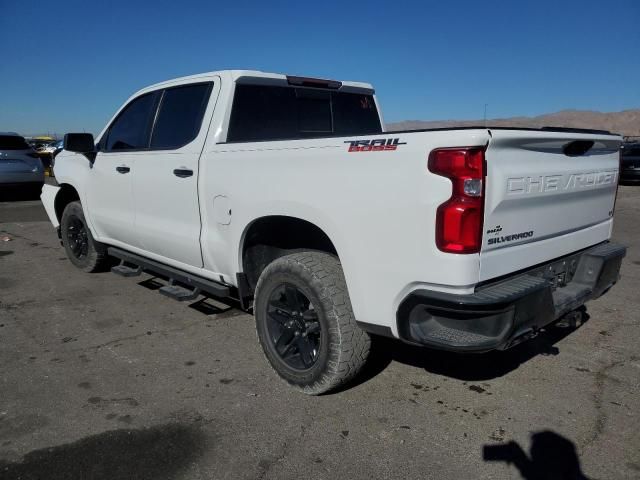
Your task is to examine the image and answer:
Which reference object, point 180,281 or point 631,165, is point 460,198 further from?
point 631,165

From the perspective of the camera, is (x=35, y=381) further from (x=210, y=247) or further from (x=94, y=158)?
(x=94, y=158)

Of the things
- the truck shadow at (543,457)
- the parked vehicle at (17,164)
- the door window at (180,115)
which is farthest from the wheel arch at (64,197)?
the parked vehicle at (17,164)

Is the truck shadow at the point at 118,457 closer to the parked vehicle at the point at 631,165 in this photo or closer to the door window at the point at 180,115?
the door window at the point at 180,115

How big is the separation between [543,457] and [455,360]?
3.91 ft

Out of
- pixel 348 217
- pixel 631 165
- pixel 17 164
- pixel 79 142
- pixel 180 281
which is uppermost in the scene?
pixel 79 142

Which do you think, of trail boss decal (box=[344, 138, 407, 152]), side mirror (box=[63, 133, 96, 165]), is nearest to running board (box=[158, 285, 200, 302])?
side mirror (box=[63, 133, 96, 165])

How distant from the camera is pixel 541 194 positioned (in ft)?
9.00

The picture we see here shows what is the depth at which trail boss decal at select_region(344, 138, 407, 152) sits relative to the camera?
2503 mm

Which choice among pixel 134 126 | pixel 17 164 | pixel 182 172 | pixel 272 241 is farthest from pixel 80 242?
pixel 17 164

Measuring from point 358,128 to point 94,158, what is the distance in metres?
2.66

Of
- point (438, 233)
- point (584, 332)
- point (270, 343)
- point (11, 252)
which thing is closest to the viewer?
point (438, 233)

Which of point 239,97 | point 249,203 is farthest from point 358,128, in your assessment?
point 249,203

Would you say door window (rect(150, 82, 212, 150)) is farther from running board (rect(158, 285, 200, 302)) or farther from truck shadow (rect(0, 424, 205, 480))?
truck shadow (rect(0, 424, 205, 480))

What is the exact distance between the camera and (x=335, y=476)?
252 cm
